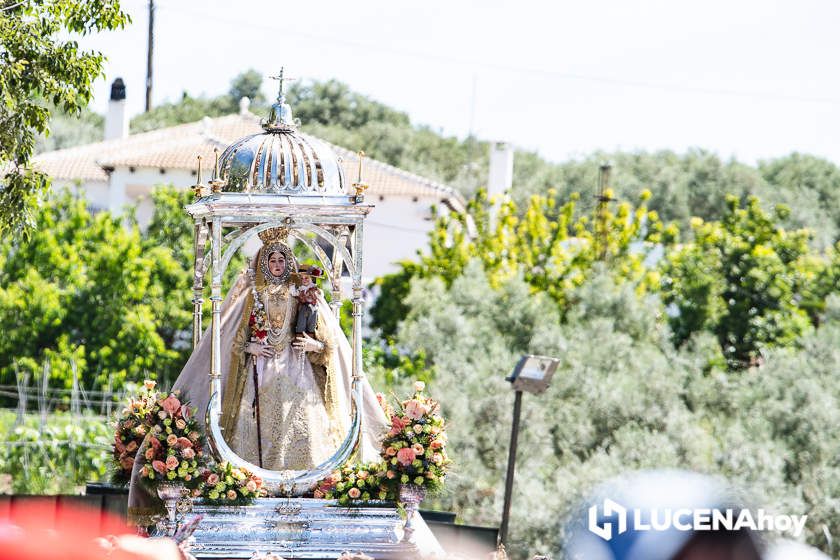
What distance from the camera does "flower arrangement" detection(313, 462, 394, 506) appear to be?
33.1 feet

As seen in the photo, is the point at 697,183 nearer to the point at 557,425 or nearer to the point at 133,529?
the point at 557,425

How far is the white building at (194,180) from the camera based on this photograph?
112 feet

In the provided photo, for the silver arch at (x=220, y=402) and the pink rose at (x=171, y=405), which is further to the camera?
the silver arch at (x=220, y=402)

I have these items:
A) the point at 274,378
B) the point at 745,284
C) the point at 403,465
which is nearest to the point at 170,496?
the point at 274,378

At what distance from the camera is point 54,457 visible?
63.9 feet

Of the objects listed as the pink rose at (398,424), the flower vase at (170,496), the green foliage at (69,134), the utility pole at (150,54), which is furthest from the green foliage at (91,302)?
the green foliage at (69,134)

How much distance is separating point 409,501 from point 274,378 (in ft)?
4.58

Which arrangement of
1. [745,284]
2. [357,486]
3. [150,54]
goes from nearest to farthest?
[357,486], [745,284], [150,54]

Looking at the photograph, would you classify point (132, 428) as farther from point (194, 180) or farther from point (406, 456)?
point (194, 180)

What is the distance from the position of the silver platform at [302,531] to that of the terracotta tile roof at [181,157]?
21.9 metres

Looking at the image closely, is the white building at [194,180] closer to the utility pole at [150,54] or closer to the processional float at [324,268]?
the utility pole at [150,54]

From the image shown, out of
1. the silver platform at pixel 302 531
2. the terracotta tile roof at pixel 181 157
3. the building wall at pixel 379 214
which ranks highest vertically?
the terracotta tile roof at pixel 181 157

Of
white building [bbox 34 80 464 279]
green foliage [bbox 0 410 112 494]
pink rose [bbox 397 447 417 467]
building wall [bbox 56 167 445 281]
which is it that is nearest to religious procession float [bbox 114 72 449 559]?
pink rose [bbox 397 447 417 467]

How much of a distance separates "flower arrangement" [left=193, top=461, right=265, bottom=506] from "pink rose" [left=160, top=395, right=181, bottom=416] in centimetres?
45
